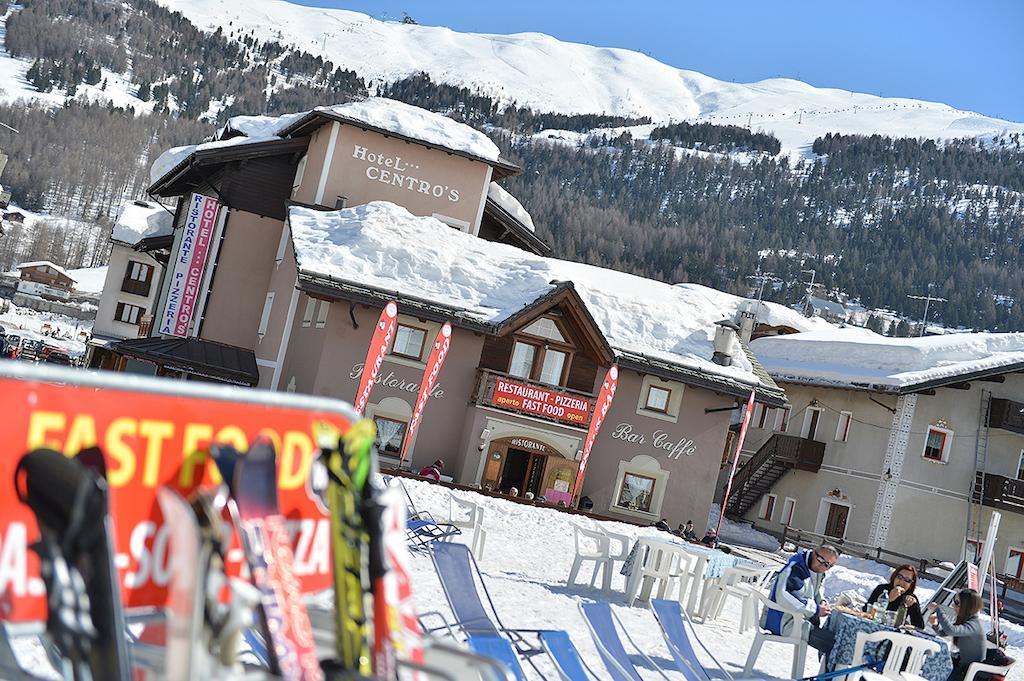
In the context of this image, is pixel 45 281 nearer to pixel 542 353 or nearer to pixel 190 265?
pixel 190 265

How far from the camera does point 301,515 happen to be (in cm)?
393

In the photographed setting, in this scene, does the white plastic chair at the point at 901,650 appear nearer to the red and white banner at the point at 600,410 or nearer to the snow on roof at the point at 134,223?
the red and white banner at the point at 600,410

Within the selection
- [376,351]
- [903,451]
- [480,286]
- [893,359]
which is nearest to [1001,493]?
[903,451]

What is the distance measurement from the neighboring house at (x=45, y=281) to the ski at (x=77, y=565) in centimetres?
10662

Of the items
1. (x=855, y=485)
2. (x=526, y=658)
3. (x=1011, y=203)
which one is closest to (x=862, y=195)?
(x=1011, y=203)

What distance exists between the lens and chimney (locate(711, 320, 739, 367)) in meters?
30.1

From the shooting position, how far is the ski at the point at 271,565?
10.8ft

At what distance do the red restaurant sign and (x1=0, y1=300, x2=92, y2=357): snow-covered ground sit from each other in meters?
51.4

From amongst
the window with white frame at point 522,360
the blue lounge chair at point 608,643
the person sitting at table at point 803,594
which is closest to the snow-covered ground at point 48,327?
the window with white frame at point 522,360

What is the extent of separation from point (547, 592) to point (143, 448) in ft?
36.1

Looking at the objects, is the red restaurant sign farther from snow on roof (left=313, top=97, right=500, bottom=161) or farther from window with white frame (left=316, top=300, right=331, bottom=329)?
snow on roof (left=313, top=97, right=500, bottom=161)

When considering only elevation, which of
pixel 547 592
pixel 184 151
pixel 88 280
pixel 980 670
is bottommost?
pixel 547 592

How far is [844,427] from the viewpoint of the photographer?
3819 cm

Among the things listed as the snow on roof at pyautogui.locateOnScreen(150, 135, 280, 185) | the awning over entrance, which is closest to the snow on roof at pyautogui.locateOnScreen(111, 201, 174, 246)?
the snow on roof at pyautogui.locateOnScreen(150, 135, 280, 185)
